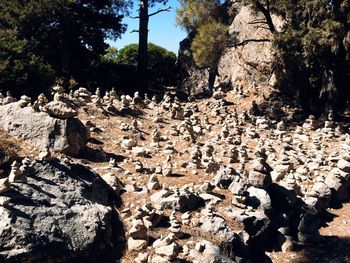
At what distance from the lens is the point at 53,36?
22703 mm

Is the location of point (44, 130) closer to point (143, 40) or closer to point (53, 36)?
point (53, 36)

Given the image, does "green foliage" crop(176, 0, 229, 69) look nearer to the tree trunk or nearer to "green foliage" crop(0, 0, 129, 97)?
the tree trunk

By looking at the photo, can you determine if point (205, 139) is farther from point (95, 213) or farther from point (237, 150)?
point (95, 213)

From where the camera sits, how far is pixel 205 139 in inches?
607

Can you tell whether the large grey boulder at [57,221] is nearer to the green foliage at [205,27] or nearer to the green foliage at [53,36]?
the green foliage at [53,36]

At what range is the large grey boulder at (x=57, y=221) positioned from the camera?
7.16 meters

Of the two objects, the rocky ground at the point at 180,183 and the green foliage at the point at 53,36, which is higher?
the green foliage at the point at 53,36

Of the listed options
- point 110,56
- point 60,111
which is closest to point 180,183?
point 60,111

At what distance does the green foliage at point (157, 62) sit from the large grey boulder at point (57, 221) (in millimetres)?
20530

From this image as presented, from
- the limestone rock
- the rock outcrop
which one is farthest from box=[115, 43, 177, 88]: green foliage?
the limestone rock

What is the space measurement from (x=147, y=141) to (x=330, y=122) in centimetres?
804

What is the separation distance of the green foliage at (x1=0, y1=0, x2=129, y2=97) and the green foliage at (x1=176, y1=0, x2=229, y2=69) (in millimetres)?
3665

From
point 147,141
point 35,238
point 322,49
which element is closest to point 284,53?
point 322,49

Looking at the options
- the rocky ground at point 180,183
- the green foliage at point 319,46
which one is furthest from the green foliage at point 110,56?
the rocky ground at point 180,183
